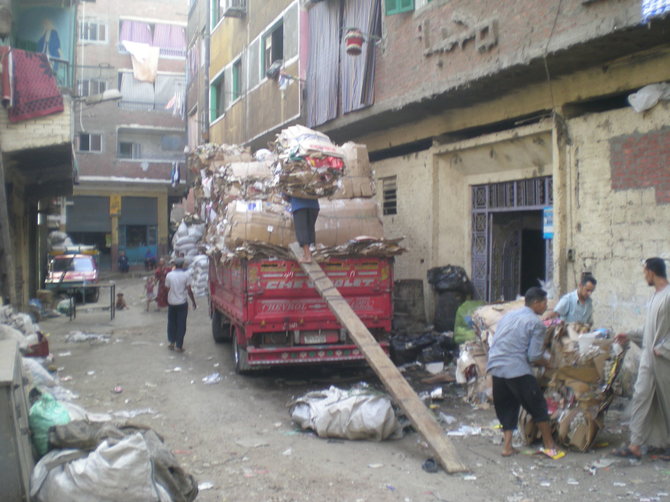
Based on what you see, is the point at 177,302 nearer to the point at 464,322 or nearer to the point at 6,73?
the point at 6,73

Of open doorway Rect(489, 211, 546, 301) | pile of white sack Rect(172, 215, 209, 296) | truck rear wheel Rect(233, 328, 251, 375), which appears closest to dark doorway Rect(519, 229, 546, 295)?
open doorway Rect(489, 211, 546, 301)

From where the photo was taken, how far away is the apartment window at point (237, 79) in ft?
59.4

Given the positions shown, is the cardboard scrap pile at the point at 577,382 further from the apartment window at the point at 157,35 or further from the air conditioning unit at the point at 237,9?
the apartment window at the point at 157,35

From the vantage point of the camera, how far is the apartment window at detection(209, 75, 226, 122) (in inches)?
819

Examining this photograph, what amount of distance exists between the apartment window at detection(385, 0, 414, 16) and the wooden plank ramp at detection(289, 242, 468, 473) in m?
4.63

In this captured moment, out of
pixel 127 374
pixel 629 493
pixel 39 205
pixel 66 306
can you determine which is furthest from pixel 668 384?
pixel 39 205

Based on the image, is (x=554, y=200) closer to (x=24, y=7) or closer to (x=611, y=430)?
(x=611, y=430)

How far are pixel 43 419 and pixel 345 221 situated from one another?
4.86 metres

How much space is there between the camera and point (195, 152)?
10781mm

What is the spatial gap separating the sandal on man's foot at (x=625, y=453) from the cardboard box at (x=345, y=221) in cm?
391

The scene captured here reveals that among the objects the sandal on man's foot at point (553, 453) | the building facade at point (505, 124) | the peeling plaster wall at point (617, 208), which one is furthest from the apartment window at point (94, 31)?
the sandal on man's foot at point (553, 453)

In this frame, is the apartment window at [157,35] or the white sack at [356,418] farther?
the apartment window at [157,35]

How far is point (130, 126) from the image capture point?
102ft

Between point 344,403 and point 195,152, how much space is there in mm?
6482
